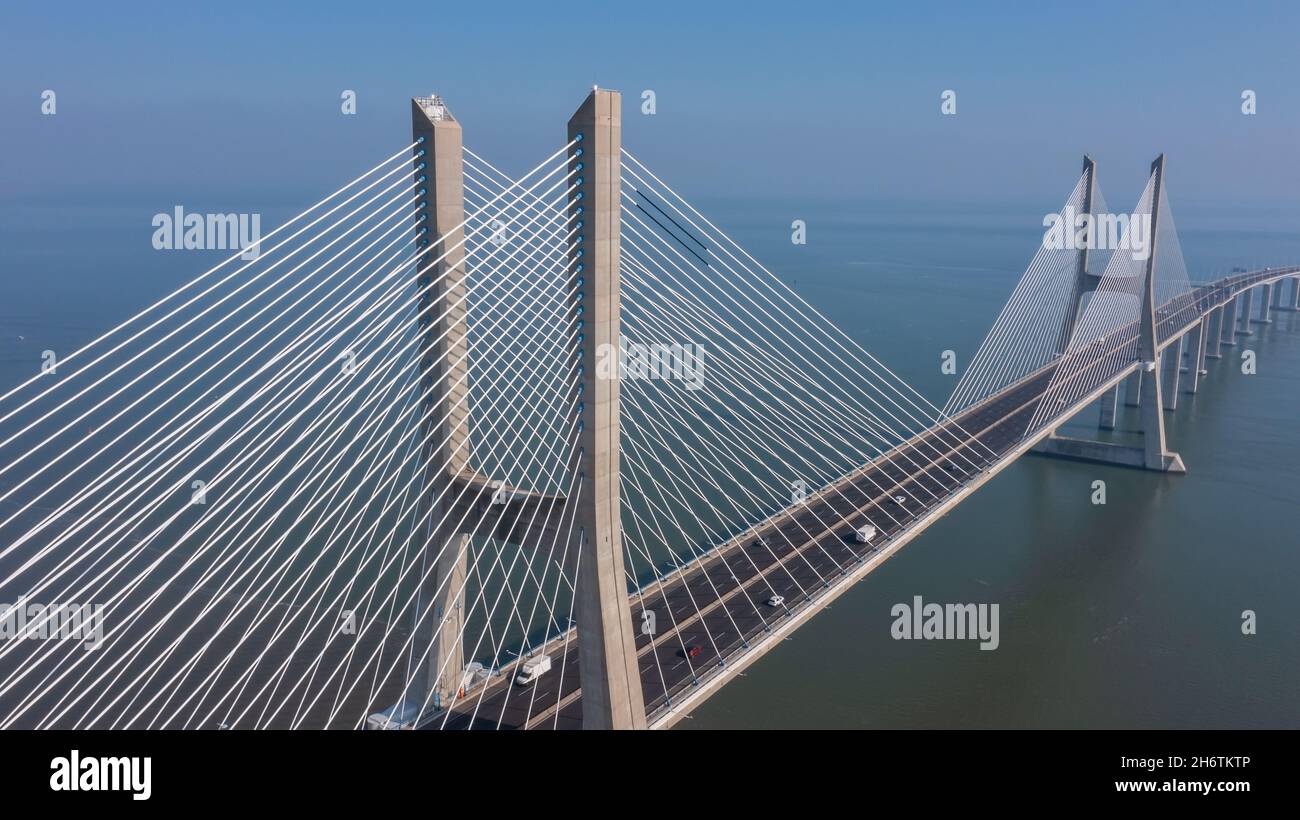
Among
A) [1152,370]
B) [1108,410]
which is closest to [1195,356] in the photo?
[1108,410]

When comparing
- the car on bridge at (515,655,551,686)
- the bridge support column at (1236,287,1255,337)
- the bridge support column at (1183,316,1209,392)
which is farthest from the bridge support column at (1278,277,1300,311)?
the car on bridge at (515,655,551,686)

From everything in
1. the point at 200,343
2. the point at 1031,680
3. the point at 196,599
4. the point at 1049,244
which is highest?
the point at 1049,244

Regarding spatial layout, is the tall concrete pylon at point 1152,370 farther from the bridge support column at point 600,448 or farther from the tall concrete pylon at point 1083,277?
the bridge support column at point 600,448

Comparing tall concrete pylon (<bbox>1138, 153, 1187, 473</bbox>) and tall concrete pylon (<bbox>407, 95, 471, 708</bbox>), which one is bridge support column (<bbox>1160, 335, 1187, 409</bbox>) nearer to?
tall concrete pylon (<bbox>1138, 153, 1187, 473</bbox>)

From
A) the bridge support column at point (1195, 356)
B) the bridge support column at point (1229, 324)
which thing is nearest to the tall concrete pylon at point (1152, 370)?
the bridge support column at point (1195, 356)

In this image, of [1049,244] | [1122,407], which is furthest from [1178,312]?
A: [1049,244]

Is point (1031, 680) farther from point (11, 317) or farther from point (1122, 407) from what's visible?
point (11, 317)

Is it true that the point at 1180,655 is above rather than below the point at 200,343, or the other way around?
below
